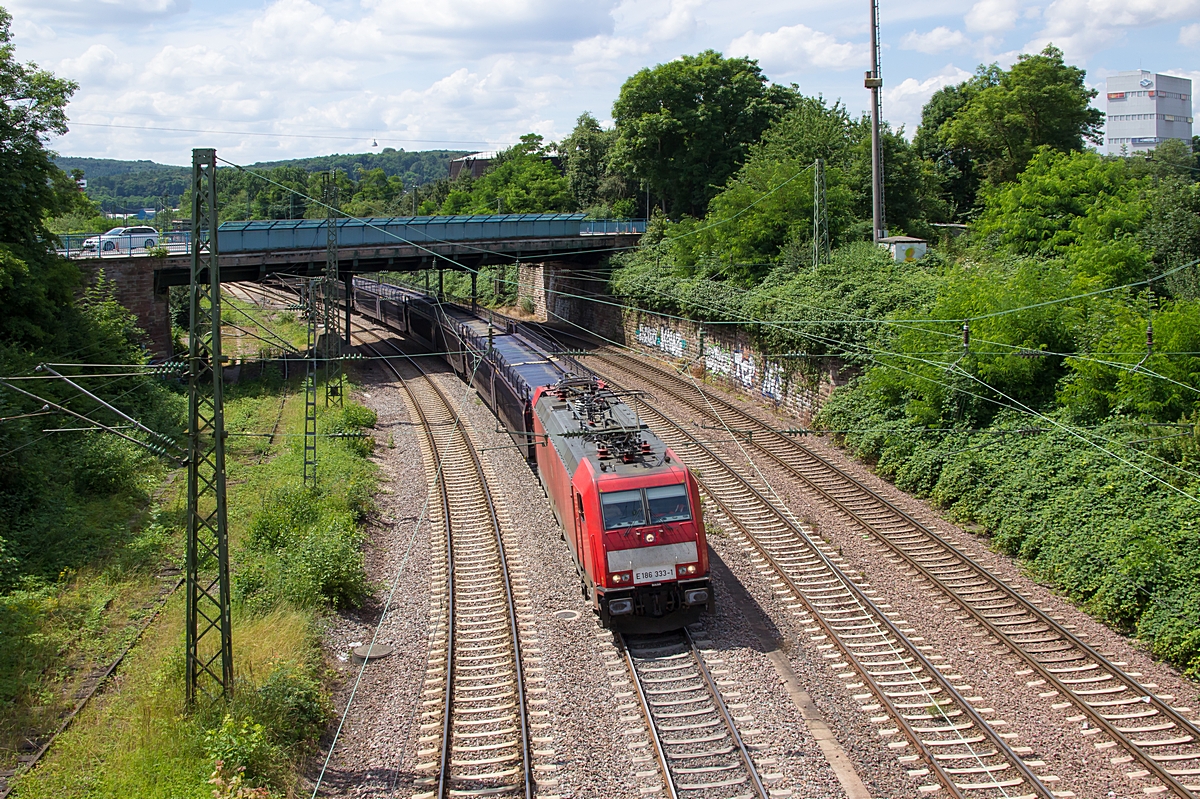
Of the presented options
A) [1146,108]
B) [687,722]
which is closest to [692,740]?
[687,722]

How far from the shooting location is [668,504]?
47.6 feet

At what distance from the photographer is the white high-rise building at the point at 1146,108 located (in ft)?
431

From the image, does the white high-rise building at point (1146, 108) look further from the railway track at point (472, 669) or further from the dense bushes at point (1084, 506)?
the railway track at point (472, 669)

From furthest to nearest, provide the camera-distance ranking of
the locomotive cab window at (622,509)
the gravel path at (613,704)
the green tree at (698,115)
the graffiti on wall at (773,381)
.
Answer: the green tree at (698,115), the graffiti on wall at (773,381), the locomotive cab window at (622,509), the gravel path at (613,704)

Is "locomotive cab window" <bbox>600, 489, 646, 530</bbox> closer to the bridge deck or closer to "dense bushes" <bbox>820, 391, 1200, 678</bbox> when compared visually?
"dense bushes" <bbox>820, 391, 1200, 678</bbox>

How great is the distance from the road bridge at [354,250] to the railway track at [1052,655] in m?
19.9

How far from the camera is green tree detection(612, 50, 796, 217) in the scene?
50.0 m

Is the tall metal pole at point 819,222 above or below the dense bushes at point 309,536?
above

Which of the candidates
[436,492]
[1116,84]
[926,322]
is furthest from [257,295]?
[1116,84]

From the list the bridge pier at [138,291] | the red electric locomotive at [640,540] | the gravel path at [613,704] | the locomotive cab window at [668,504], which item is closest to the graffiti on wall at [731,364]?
the gravel path at [613,704]

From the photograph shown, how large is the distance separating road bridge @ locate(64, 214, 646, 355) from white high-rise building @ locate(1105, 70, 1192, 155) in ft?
365

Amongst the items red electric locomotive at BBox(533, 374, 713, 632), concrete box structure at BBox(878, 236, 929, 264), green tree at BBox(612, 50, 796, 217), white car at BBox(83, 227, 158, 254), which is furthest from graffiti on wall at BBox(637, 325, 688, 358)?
red electric locomotive at BBox(533, 374, 713, 632)

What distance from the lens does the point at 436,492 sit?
23.1 m

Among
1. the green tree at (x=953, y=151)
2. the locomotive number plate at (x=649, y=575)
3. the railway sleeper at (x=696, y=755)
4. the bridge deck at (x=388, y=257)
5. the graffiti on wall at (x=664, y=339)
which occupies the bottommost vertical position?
the railway sleeper at (x=696, y=755)
